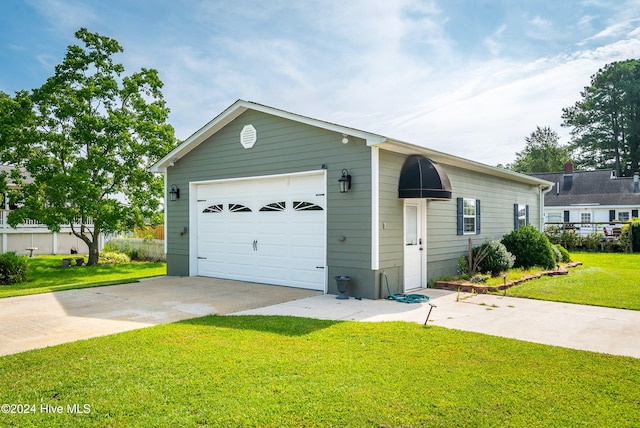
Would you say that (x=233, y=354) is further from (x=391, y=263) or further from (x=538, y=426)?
(x=391, y=263)

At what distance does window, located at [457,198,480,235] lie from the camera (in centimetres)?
1128

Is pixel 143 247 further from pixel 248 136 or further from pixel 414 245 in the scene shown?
pixel 414 245

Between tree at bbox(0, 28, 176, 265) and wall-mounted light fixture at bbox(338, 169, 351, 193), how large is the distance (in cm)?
1030

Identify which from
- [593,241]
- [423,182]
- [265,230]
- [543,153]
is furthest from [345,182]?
[543,153]

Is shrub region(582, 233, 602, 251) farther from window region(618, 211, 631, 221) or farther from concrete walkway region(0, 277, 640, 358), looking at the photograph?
concrete walkway region(0, 277, 640, 358)

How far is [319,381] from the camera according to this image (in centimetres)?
402

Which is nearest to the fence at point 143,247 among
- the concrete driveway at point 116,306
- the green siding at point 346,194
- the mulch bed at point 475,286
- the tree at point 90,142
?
the tree at point 90,142

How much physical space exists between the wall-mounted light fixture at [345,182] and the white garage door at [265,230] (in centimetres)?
73

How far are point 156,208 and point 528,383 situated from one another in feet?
49.9

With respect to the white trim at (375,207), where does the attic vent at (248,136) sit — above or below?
above

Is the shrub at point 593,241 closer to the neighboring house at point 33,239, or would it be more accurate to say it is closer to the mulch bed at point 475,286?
the mulch bed at point 475,286

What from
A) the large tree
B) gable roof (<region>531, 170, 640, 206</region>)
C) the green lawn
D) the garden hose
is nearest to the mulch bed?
the green lawn

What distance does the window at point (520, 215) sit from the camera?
14781 millimetres

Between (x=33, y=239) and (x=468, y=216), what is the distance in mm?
21192
